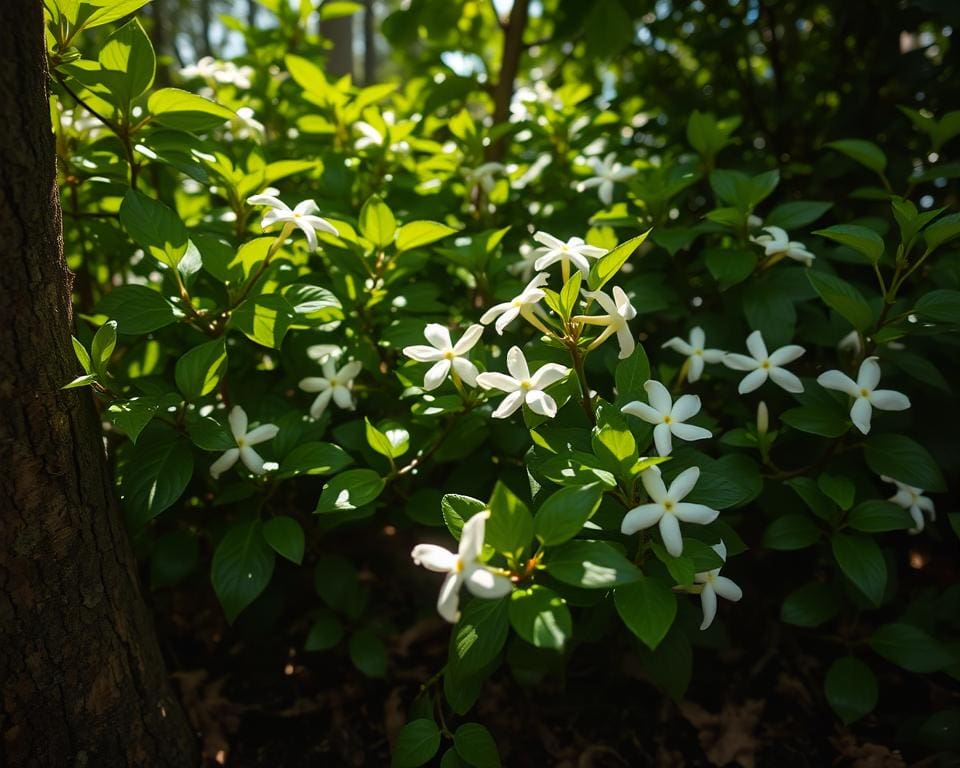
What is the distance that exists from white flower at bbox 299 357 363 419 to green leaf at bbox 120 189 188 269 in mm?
380

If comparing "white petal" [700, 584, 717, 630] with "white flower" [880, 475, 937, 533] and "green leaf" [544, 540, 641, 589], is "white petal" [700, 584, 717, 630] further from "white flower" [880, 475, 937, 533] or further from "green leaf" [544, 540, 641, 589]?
"white flower" [880, 475, 937, 533]

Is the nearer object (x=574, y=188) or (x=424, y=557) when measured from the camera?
(x=424, y=557)

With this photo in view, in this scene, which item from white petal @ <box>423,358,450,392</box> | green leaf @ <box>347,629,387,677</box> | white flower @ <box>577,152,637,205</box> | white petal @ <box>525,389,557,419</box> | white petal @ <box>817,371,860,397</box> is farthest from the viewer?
white flower @ <box>577,152,637,205</box>

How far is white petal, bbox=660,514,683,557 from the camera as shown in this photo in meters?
1.10

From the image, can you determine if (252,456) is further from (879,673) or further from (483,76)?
(483,76)

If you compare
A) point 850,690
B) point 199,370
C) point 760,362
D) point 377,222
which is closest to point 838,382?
point 760,362

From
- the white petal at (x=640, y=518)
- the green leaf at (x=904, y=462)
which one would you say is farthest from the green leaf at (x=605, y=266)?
the green leaf at (x=904, y=462)

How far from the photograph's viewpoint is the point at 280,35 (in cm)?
251

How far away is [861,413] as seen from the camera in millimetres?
1349

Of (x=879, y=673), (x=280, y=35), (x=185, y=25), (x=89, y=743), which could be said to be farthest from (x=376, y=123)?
(x=185, y=25)

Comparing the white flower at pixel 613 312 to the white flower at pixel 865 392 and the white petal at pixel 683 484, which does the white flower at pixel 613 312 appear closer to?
the white petal at pixel 683 484

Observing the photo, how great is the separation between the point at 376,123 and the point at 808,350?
1.51 metres

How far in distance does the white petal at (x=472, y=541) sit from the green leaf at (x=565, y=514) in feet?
0.38

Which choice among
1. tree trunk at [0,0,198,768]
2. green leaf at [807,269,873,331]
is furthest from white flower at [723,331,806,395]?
tree trunk at [0,0,198,768]
